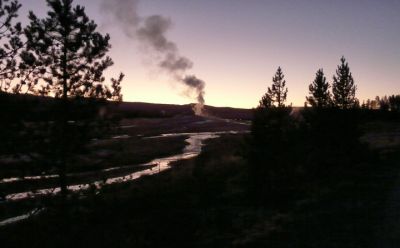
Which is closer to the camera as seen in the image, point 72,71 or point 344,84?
point 72,71

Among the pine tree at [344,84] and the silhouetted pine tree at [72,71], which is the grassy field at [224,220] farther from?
the pine tree at [344,84]

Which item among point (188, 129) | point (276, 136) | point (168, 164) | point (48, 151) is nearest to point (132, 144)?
point (168, 164)

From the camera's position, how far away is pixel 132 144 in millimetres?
69500

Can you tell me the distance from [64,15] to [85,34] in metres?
1.12

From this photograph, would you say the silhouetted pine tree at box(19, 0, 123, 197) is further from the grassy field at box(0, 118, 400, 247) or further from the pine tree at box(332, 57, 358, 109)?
the pine tree at box(332, 57, 358, 109)

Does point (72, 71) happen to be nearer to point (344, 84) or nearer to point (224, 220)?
point (224, 220)

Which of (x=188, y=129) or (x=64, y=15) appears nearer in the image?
(x=64, y=15)

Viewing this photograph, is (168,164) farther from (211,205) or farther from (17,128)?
(17,128)

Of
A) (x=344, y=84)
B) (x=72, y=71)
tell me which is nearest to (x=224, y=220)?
(x=72, y=71)

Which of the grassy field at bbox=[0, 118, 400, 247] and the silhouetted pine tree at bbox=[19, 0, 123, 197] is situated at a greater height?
the silhouetted pine tree at bbox=[19, 0, 123, 197]

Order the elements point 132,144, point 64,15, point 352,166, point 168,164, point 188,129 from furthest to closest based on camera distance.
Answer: point 188,129 → point 132,144 → point 168,164 → point 352,166 → point 64,15

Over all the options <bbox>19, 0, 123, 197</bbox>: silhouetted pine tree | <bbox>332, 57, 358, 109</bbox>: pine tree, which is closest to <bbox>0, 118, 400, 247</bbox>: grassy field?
<bbox>19, 0, 123, 197</bbox>: silhouetted pine tree

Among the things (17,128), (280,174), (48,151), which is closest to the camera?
(17,128)

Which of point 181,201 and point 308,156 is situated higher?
A: point 308,156
